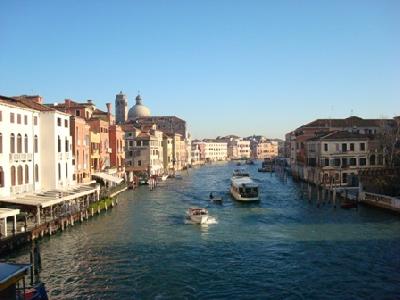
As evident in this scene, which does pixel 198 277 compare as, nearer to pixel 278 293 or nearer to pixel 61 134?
pixel 278 293

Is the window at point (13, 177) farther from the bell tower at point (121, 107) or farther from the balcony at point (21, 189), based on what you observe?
the bell tower at point (121, 107)

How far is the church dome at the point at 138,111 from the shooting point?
440 feet

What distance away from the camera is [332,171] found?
173 feet

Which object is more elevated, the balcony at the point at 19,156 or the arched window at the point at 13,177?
the balcony at the point at 19,156

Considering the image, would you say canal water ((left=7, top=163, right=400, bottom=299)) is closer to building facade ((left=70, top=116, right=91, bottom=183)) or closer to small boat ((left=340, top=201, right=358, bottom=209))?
small boat ((left=340, top=201, right=358, bottom=209))

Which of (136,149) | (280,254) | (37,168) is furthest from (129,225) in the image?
(136,149)

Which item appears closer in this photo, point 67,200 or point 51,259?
point 51,259

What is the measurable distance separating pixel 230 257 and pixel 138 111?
116m

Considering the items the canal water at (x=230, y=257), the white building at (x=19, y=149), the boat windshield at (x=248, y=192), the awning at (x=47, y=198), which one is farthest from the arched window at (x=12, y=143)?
the boat windshield at (x=248, y=192)

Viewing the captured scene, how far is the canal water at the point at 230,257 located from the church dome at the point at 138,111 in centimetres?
10105

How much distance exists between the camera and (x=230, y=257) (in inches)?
853

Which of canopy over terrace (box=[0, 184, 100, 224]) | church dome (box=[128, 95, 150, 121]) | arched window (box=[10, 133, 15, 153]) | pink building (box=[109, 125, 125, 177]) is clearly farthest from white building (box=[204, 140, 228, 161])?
arched window (box=[10, 133, 15, 153])

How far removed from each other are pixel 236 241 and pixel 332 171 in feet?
100

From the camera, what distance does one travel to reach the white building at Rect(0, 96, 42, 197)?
2773 centimetres
